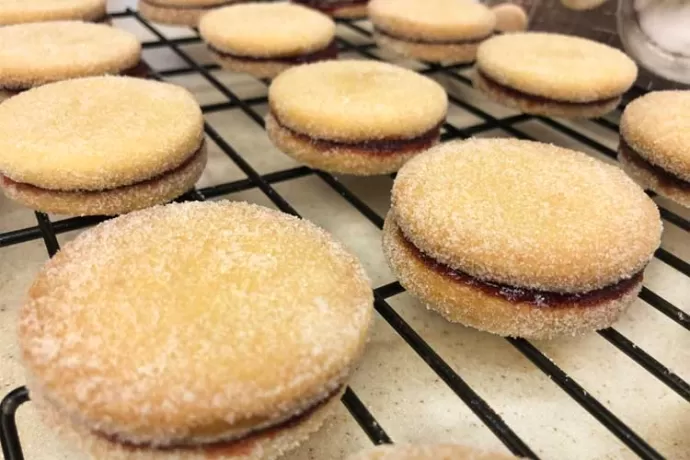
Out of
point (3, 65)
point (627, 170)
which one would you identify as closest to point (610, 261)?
point (627, 170)

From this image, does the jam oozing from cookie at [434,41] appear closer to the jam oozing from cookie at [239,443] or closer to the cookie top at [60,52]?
the cookie top at [60,52]

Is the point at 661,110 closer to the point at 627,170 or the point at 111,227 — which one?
the point at 627,170

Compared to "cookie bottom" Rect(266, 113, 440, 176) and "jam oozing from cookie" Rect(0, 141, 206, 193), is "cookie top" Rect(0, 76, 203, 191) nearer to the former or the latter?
"jam oozing from cookie" Rect(0, 141, 206, 193)

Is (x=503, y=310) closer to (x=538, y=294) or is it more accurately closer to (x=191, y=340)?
(x=538, y=294)

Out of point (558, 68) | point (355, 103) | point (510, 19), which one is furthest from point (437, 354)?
point (510, 19)

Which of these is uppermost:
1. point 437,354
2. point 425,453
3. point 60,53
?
point 60,53

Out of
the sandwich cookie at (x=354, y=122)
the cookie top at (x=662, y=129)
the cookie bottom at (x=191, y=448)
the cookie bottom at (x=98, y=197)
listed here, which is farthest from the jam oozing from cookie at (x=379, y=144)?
the cookie bottom at (x=191, y=448)

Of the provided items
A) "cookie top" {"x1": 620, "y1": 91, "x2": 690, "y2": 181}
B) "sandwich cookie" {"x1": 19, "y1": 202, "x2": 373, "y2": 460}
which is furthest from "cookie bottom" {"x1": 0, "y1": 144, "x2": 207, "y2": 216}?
"cookie top" {"x1": 620, "y1": 91, "x2": 690, "y2": 181}
